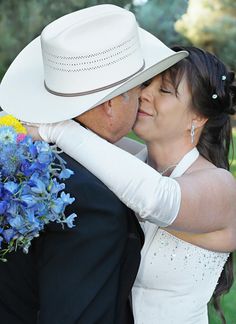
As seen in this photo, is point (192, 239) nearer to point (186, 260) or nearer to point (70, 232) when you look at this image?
point (186, 260)

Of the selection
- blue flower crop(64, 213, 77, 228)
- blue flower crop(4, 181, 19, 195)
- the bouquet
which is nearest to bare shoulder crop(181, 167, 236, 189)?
blue flower crop(64, 213, 77, 228)

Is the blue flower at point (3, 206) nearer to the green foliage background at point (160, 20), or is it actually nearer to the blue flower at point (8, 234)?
the blue flower at point (8, 234)

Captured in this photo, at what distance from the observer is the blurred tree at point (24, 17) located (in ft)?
41.8

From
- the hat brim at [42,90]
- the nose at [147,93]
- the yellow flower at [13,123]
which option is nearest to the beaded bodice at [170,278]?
the nose at [147,93]

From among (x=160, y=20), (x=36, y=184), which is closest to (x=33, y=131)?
(x=36, y=184)

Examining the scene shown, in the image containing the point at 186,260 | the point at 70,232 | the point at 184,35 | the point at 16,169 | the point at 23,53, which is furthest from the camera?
the point at 184,35

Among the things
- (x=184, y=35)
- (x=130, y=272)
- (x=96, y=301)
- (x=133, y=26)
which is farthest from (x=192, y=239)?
(x=184, y=35)

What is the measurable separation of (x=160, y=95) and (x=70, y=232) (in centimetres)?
106

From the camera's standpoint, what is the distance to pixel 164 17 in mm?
16859

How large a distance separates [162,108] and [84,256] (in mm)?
1045

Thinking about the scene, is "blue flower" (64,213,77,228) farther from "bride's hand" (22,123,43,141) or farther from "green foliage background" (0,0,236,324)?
"green foliage background" (0,0,236,324)

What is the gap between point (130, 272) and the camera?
2.41m

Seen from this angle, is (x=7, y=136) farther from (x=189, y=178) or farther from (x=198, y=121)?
(x=198, y=121)

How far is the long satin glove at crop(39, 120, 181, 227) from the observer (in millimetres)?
2273
